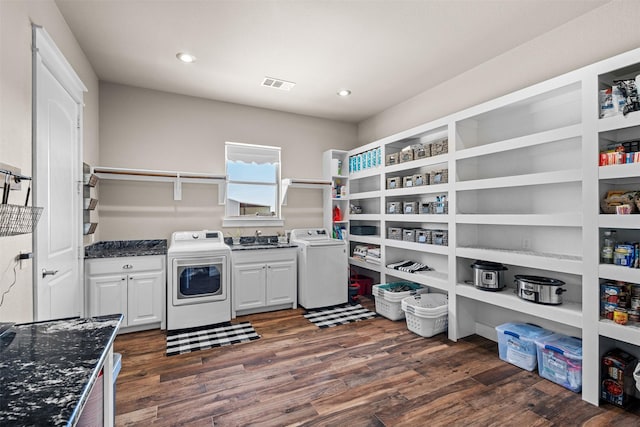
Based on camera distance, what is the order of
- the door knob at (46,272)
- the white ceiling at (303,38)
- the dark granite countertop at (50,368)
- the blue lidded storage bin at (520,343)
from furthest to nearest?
the blue lidded storage bin at (520,343), the white ceiling at (303,38), the door knob at (46,272), the dark granite countertop at (50,368)

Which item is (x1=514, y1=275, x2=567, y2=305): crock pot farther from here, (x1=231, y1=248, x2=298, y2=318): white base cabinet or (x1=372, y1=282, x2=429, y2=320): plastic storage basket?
(x1=231, y1=248, x2=298, y2=318): white base cabinet

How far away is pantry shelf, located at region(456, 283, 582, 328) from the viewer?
219cm

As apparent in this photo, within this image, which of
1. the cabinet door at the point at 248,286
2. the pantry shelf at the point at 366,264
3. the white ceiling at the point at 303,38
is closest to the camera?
the white ceiling at the point at 303,38

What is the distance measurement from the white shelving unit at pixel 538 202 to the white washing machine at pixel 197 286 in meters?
2.08

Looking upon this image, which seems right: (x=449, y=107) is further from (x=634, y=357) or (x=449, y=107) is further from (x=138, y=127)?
(x=138, y=127)

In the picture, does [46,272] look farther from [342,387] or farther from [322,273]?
[322,273]

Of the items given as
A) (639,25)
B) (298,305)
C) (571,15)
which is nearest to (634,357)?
(639,25)

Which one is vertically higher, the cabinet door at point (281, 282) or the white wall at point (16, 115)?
the white wall at point (16, 115)

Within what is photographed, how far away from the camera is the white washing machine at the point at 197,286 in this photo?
3236mm

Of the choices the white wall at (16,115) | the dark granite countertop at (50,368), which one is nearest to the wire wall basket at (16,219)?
the white wall at (16,115)

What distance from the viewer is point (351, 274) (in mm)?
4883

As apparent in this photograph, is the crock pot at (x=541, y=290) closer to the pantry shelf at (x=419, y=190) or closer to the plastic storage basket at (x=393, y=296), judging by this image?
the pantry shelf at (x=419, y=190)

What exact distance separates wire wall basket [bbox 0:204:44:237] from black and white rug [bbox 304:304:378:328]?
8.74ft

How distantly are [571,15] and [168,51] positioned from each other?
11.4ft
